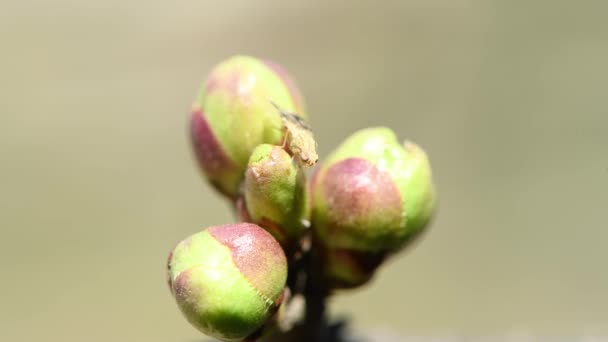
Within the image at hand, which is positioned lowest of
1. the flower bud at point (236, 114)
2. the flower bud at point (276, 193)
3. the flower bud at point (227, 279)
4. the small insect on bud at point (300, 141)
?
the flower bud at point (227, 279)

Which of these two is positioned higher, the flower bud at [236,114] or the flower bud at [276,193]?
the flower bud at [236,114]

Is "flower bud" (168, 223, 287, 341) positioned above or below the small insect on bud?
below

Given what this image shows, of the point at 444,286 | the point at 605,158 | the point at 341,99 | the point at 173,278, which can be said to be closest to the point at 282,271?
the point at 173,278
